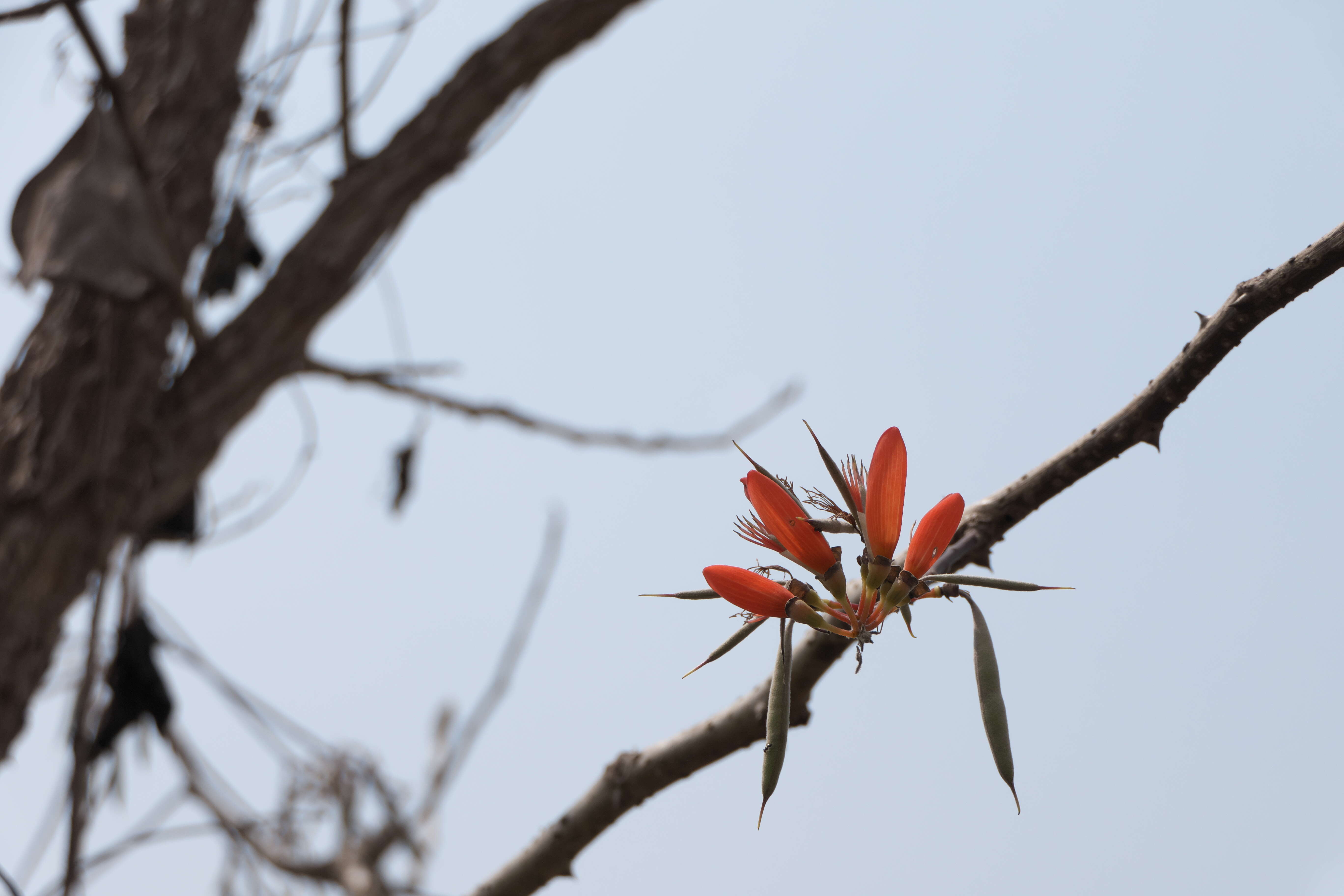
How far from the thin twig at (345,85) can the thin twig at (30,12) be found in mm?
976

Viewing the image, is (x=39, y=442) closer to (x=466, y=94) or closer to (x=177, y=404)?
(x=177, y=404)

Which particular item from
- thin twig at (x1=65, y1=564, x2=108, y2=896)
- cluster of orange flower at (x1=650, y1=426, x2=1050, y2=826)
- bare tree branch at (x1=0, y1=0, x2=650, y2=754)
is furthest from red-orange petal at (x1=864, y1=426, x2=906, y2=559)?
bare tree branch at (x1=0, y1=0, x2=650, y2=754)

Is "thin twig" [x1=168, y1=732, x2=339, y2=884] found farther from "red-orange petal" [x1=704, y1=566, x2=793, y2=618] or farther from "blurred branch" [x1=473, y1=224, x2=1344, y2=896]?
"red-orange petal" [x1=704, y1=566, x2=793, y2=618]

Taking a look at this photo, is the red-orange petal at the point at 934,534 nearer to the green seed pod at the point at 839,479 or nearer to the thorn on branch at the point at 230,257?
the green seed pod at the point at 839,479

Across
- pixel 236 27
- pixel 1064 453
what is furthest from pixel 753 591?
pixel 236 27

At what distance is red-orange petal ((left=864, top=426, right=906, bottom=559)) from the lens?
60cm

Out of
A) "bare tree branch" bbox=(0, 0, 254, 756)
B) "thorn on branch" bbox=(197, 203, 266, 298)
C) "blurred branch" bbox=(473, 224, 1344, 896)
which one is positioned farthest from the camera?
"thorn on branch" bbox=(197, 203, 266, 298)

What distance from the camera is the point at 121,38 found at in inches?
90.1

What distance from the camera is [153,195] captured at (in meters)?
Result: 1.93

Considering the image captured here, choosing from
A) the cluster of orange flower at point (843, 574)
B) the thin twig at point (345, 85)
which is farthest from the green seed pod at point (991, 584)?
the thin twig at point (345, 85)

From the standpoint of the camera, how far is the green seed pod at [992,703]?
52 cm

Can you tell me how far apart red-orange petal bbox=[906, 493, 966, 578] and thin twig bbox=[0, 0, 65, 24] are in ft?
4.11

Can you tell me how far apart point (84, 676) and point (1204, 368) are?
1.35m

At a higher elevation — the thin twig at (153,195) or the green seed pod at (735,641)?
the thin twig at (153,195)
